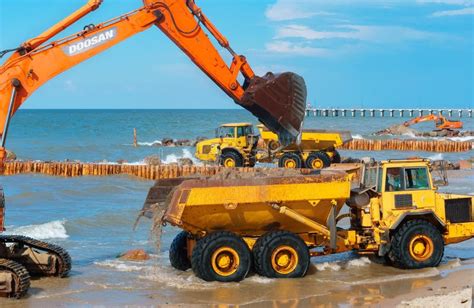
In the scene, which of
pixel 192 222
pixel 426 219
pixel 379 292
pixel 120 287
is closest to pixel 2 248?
pixel 120 287

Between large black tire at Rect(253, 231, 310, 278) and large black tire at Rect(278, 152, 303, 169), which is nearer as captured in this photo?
large black tire at Rect(253, 231, 310, 278)

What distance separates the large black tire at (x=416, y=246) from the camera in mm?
13180

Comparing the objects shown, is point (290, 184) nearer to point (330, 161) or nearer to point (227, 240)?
point (227, 240)

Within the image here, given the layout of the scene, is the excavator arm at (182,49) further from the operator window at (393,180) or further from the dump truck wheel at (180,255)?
the dump truck wheel at (180,255)

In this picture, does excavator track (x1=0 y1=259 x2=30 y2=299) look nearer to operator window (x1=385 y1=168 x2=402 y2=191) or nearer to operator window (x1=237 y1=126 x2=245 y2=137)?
operator window (x1=385 y1=168 x2=402 y2=191)

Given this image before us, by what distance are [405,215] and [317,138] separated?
18149 millimetres

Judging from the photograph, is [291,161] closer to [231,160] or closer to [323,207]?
[231,160]

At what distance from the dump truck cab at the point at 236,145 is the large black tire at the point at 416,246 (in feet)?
59.8

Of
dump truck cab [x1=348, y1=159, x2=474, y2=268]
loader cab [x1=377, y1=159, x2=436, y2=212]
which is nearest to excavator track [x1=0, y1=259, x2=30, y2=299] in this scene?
dump truck cab [x1=348, y1=159, x2=474, y2=268]

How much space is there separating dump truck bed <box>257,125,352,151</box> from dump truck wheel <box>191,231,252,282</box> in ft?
61.5

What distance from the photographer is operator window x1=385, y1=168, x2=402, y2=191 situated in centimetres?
1341

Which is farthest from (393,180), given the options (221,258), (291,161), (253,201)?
(291,161)

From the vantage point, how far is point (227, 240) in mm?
12516

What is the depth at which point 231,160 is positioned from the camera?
103ft
